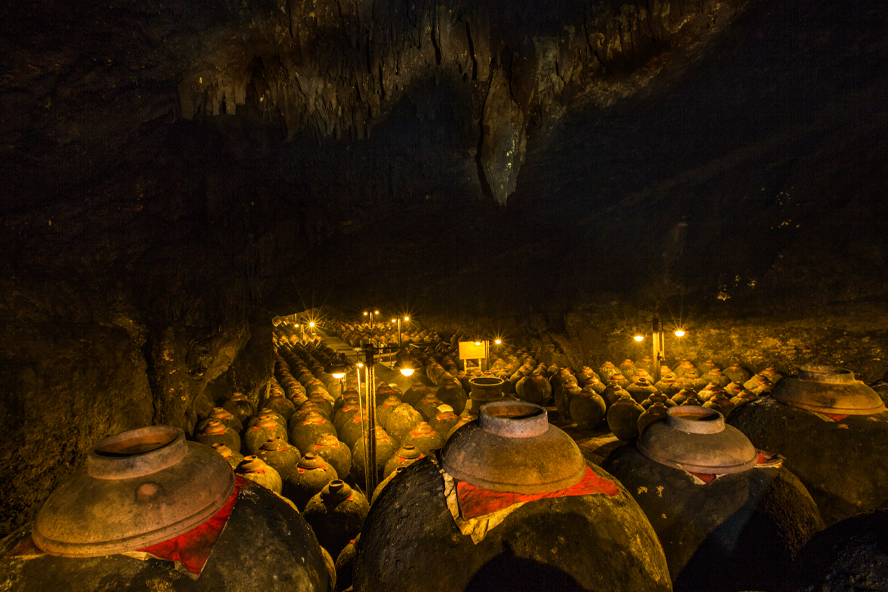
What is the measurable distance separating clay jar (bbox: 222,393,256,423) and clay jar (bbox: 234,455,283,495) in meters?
4.10

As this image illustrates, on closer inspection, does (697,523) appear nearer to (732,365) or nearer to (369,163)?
(369,163)

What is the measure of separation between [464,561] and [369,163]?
24.5 feet

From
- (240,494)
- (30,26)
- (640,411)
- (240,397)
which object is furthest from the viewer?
(240,397)

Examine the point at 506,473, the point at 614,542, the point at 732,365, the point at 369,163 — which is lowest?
the point at 732,365

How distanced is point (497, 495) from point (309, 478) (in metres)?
3.86

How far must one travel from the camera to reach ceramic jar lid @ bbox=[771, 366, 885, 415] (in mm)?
4156

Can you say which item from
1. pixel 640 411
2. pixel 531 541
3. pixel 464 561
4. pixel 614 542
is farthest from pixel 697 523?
pixel 640 411

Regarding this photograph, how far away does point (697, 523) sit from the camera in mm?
2967

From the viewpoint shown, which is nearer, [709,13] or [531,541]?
[531,541]

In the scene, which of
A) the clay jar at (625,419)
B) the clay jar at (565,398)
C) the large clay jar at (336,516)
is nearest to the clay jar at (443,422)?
the large clay jar at (336,516)

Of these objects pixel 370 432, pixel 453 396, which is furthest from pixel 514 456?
pixel 453 396

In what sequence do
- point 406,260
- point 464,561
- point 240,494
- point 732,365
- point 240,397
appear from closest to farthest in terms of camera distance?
point 464,561 < point 240,494 < point 240,397 < point 732,365 < point 406,260

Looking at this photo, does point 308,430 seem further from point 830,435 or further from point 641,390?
point 641,390

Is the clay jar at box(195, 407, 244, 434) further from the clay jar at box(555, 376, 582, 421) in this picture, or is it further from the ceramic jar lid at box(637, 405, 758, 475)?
the clay jar at box(555, 376, 582, 421)
